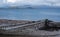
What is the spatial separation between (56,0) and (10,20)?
0.98m

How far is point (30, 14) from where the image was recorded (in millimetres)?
2957

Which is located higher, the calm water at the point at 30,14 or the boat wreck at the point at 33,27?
the calm water at the point at 30,14

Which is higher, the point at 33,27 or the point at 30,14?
the point at 30,14

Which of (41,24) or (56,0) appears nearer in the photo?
(56,0)

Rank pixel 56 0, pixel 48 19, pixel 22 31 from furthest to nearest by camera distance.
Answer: pixel 48 19 < pixel 22 31 < pixel 56 0

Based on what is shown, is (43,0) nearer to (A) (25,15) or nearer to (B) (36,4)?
(B) (36,4)

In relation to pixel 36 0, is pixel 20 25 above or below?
below

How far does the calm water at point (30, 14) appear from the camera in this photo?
2801 millimetres

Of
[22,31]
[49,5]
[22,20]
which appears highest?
[49,5]

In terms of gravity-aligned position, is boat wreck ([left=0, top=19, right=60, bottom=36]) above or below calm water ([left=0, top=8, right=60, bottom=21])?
below

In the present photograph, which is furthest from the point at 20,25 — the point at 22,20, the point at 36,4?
the point at 36,4

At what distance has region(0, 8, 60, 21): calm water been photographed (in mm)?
2801

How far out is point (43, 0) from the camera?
2660mm

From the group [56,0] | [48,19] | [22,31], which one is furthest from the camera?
[48,19]
